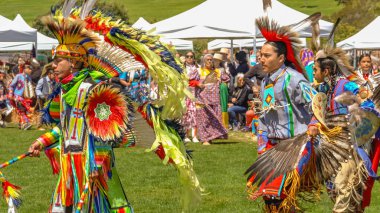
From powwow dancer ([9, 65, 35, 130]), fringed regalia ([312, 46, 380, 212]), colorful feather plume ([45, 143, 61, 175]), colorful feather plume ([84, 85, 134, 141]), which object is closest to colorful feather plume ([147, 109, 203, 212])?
colorful feather plume ([84, 85, 134, 141])

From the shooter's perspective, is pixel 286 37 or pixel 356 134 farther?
pixel 356 134

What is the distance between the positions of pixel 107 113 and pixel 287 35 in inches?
56.9

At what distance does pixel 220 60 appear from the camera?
58.7 ft

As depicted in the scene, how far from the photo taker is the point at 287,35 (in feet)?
20.6

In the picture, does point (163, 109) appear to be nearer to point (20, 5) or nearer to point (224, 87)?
point (224, 87)

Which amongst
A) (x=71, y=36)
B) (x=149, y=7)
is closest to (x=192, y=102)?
(x=71, y=36)

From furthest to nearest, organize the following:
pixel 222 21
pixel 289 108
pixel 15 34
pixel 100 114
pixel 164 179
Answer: pixel 15 34, pixel 222 21, pixel 164 179, pixel 289 108, pixel 100 114

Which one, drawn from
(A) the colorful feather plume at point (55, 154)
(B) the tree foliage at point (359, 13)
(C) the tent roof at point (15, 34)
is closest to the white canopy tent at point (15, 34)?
(C) the tent roof at point (15, 34)

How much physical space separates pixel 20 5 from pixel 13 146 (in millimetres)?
54553

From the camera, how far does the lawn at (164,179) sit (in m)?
8.48

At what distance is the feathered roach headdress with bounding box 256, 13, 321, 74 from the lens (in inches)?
247

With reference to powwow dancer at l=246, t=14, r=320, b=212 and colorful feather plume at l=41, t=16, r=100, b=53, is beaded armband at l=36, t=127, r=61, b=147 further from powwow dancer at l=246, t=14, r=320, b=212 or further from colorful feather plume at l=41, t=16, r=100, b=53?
powwow dancer at l=246, t=14, r=320, b=212

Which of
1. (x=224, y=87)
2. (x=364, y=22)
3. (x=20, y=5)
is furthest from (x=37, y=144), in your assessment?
(x=20, y=5)

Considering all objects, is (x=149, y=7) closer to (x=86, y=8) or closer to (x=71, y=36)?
(x=86, y=8)
